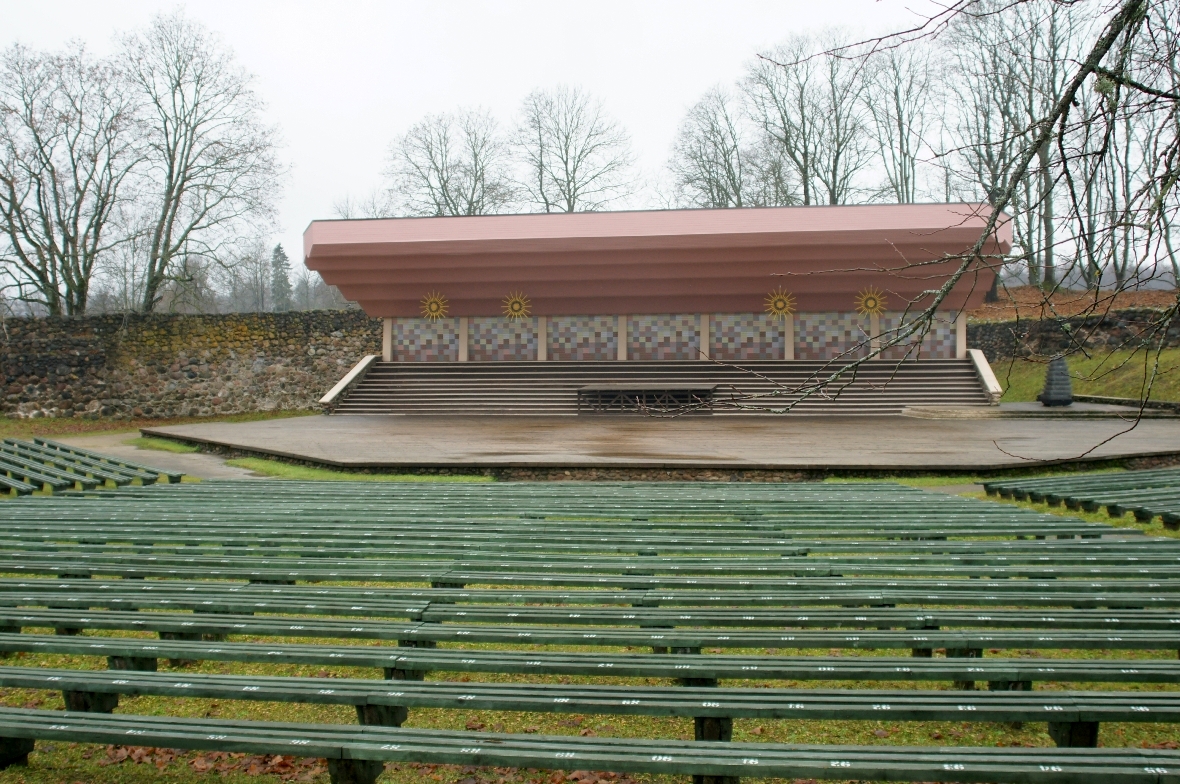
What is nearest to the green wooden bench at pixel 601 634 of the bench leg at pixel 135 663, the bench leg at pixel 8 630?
the bench leg at pixel 135 663

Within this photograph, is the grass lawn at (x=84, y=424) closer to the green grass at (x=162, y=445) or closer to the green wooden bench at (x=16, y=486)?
the green grass at (x=162, y=445)

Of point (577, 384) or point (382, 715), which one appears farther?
point (577, 384)

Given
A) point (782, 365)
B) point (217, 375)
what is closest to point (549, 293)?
point (782, 365)

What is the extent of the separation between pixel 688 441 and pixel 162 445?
990 cm

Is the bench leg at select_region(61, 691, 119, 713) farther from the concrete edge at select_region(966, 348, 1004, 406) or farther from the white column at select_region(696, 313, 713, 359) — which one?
the white column at select_region(696, 313, 713, 359)

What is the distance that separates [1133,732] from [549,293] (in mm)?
21328

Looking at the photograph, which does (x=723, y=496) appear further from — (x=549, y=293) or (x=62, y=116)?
(x=62, y=116)

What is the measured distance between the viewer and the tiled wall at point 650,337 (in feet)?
76.1

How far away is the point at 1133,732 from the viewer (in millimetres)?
3051

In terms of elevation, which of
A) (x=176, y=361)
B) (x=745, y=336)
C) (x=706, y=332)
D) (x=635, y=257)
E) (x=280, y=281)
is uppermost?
(x=280, y=281)

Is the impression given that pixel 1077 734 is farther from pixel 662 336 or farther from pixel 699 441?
pixel 662 336

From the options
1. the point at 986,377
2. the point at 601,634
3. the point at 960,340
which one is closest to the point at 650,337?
the point at 960,340

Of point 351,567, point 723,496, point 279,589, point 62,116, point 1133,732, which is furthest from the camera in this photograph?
point 62,116

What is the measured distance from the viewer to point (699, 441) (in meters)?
14.2
